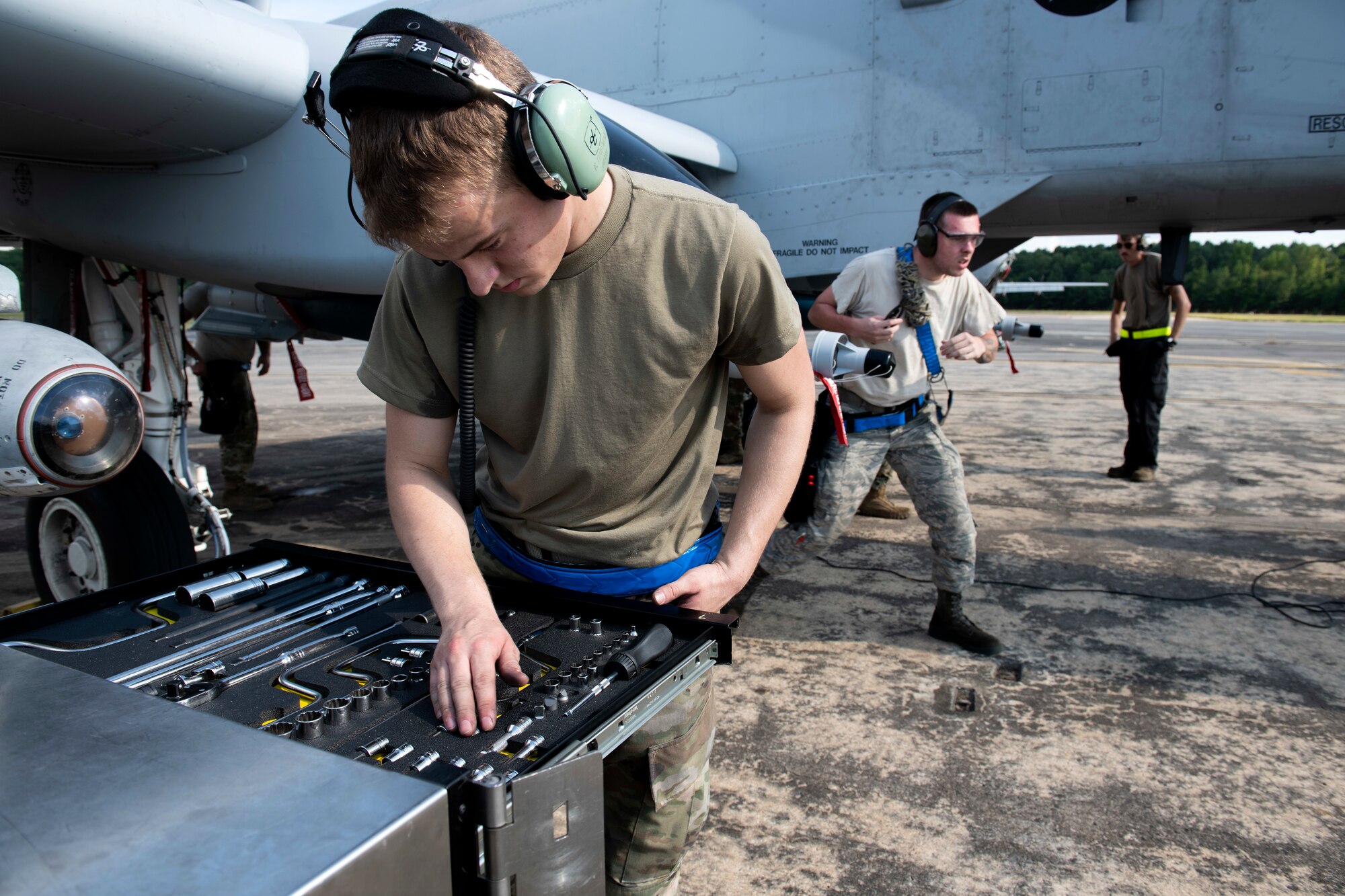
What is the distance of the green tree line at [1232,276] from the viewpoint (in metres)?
47.5

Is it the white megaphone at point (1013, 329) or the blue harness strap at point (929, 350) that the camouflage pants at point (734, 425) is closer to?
the white megaphone at point (1013, 329)

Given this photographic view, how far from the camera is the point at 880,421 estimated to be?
3.34 meters

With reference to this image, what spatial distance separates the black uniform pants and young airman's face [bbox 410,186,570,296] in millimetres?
6113

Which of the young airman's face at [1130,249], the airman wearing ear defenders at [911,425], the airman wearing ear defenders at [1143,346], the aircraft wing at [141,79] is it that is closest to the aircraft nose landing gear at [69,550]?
the aircraft wing at [141,79]

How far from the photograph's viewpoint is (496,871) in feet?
2.40

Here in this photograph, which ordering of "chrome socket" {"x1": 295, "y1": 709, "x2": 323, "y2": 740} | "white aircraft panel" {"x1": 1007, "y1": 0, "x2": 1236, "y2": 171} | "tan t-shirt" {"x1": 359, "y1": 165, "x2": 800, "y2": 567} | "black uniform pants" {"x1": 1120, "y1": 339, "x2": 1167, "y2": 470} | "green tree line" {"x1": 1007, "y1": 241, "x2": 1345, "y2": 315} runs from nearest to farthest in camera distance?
"chrome socket" {"x1": 295, "y1": 709, "x2": 323, "y2": 740} < "tan t-shirt" {"x1": 359, "y1": 165, "x2": 800, "y2": 567} < "white aircraft panel" {"x1": 1007, "y1": 0, "x2": 1236, "y2": 171} < "black uniform pants" {"x1": 1120, "y1": 339, "x2": 1167, "y2": 470} < "green tree line" {"x1": 1007, "y1": 241, "x2": 1345, "y2": 315}

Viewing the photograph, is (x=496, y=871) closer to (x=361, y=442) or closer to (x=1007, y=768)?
(x=1007, y=768)

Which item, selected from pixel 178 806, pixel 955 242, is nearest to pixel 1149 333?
pixel 955 242

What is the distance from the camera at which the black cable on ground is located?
362cm

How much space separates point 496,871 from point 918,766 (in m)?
2.02

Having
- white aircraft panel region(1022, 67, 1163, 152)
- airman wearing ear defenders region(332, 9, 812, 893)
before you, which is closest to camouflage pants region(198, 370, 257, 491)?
airman wearing ear defenders region(332, 9, 812, 893)

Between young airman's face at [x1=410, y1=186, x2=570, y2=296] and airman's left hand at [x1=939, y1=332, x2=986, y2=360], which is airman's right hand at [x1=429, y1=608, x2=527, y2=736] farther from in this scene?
airman's left hand at [x1=939, y1=332, x2=986, y2=360]

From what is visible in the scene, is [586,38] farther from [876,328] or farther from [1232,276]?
[1232,276]

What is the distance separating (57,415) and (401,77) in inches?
68.5
